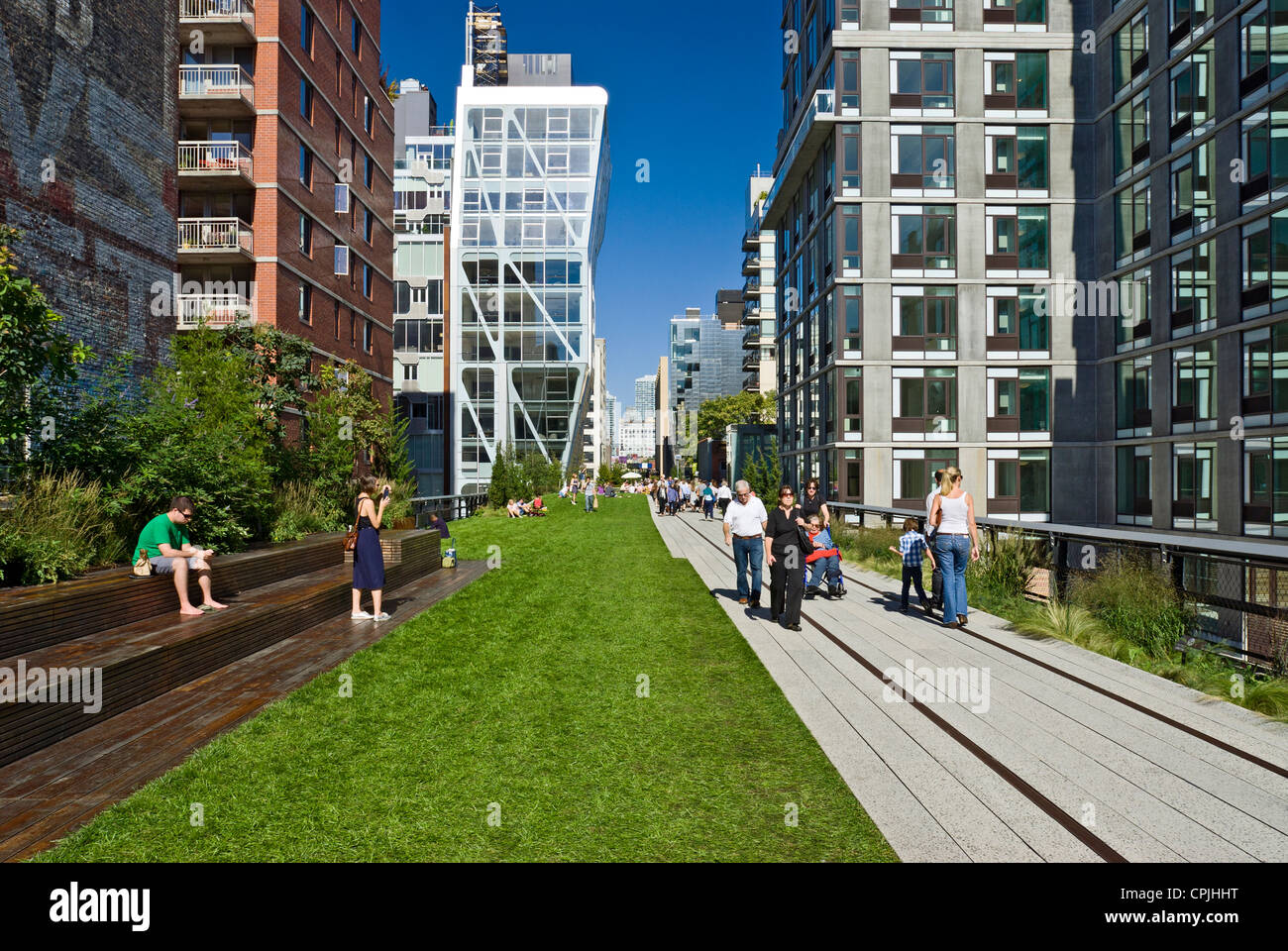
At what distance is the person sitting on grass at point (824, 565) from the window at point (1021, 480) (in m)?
23.9

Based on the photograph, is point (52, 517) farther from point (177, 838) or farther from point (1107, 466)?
point (1107, 466)

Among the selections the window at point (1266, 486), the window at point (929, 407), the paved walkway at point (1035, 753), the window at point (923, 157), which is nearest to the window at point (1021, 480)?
the window at point (929, 407)

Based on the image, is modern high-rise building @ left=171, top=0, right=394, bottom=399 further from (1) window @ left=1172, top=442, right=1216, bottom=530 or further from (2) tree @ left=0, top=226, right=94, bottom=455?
(1) window @ left=1172, top=442, right=1216, bottom=530

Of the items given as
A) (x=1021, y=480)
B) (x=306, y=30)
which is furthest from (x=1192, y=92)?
(x=306, y=30)

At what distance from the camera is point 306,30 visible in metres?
29.0

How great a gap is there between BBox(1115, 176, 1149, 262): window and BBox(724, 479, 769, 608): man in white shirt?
1069 inches

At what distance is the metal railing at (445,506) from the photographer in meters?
24.9

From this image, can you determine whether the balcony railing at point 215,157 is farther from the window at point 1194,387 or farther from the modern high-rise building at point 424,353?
the modern high-rise building at point 424,353

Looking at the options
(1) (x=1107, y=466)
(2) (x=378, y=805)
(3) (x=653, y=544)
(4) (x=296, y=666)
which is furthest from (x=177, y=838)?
(1) (x=1107, y=466)

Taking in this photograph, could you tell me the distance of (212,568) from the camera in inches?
387

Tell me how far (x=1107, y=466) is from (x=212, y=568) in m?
34.8

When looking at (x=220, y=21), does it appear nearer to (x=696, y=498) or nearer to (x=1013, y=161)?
(x=1013, y=161)

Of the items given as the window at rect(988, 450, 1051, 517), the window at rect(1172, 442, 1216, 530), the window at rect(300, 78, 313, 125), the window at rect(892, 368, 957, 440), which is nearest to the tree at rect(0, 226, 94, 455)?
the window at rect(300, 78, 313, 125)

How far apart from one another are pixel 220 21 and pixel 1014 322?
3194 cm
